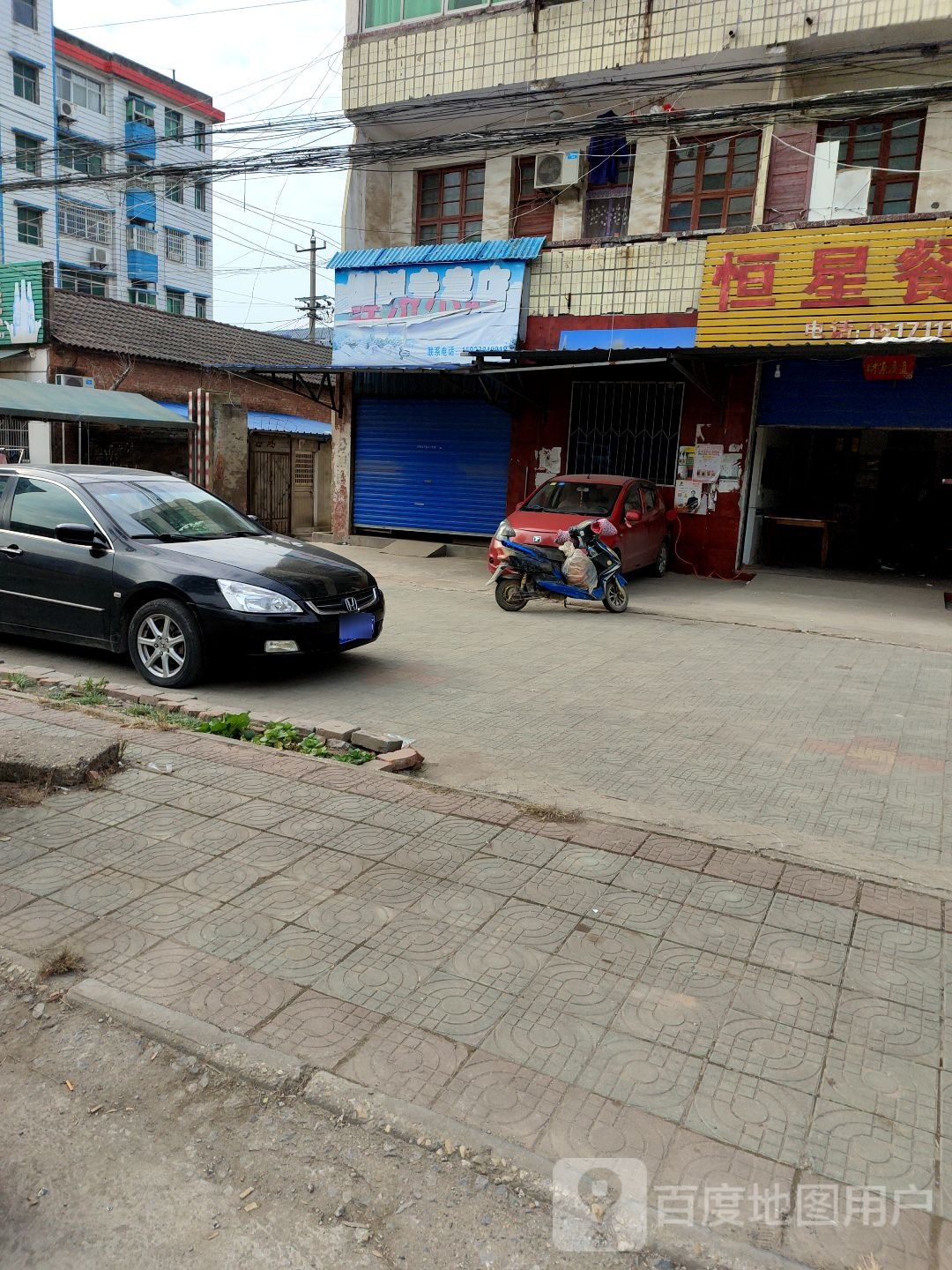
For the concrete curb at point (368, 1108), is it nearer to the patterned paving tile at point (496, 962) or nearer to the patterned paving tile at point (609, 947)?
the patterned paving tile at point (496, 962)

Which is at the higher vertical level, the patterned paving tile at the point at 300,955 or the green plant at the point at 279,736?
the green plant at the point at 279,736

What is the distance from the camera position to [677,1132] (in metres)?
2.43

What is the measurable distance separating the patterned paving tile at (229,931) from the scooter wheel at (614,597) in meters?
8.41

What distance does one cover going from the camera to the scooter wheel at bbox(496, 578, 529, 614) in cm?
1126

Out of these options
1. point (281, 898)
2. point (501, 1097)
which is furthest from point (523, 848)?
point (501, 1097)

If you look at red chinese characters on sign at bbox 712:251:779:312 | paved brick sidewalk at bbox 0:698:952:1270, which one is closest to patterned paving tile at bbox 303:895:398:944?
paved brick sidewalk at bbox 0:698:952:1270

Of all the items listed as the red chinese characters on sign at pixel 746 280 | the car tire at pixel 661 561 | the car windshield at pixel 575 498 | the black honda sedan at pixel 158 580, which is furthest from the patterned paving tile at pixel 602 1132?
the red chinese characters on sign at pixel 746 280

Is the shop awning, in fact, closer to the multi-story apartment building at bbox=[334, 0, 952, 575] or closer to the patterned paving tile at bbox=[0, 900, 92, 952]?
the multi-story apartment building at bbox=[334, 0, 952, 575]

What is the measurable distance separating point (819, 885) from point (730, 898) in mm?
448

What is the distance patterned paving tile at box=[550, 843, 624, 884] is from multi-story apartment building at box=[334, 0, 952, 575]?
9.61 meters

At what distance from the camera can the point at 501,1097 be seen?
254cm

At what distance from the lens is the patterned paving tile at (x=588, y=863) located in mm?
3838

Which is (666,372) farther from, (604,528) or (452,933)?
(452,933)
